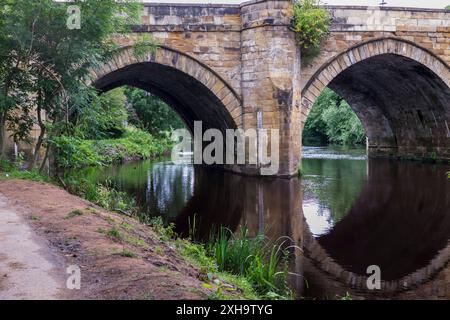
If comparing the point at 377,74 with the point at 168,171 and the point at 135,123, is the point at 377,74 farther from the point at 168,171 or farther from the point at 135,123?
the point at 135,123

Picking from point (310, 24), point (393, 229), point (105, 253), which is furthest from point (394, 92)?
point (105, 253)

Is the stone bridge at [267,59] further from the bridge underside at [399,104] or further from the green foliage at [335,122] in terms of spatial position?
the green foliage at [335,122]

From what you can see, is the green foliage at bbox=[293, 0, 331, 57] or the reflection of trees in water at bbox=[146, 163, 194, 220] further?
the green foliage at bbox=[293, 0, 331, 57]

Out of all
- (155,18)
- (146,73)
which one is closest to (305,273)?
(155,18)

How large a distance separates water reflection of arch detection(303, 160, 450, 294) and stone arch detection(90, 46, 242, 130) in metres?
4.69

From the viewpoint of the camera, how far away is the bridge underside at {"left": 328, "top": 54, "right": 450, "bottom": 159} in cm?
1766

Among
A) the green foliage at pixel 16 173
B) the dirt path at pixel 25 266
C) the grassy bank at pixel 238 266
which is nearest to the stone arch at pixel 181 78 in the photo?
the green foliage at pixel 16 173

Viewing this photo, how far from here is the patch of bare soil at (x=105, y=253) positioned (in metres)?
3.66

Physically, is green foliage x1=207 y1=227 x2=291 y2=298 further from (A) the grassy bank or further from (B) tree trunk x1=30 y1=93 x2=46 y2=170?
(B) tree trunk x1=30 y1=93 x2=46 y2=170

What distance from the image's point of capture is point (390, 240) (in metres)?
7.71

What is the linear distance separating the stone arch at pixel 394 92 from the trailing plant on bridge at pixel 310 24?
926 millimetres

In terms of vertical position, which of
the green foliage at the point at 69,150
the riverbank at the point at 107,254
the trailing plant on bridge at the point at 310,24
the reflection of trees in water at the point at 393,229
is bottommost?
the reflection of trees in water at the point at 393,229

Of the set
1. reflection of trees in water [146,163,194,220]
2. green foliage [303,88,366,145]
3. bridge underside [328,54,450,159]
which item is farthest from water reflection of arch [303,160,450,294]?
green foliage [303,88,366,145]
